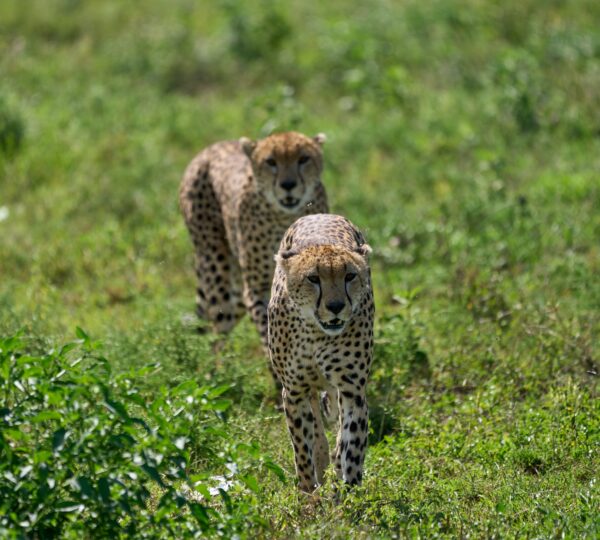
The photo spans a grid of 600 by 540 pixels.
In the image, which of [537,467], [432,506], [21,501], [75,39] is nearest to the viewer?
[21,501]

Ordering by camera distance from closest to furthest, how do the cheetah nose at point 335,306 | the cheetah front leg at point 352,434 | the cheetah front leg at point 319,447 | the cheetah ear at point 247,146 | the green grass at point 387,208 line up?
the cheetah nose at point 335,306 → the cheetah front leg at point 352,434 → the green grass at point 387,208 → the cheetah front leg at point 319,447 → the cheetah ear at point 247,146

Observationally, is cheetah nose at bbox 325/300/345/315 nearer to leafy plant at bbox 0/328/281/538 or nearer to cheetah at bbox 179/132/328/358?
leafy plant at bbox 0/328/281/538

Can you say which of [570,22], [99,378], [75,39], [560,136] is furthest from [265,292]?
[75,39]

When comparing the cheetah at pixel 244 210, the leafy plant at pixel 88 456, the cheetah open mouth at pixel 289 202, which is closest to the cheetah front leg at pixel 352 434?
the leafy plant at pixel 88 456

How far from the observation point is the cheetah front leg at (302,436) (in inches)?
216

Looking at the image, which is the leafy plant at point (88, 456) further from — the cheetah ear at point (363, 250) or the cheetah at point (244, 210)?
the cheetah at point (244, 210)

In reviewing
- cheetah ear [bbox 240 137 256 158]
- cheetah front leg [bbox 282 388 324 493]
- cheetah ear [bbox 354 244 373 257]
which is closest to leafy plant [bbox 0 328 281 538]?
cheetah front leg [bbox 282 388 324 493]

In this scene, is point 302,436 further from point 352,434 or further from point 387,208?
point 387,208

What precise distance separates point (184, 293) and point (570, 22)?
5.64m

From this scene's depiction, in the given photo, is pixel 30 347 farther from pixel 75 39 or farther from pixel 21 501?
pixel 75 39

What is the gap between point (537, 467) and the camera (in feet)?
18.3

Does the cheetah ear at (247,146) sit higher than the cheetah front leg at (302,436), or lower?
higher

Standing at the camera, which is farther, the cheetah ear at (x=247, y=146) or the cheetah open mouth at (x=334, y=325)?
the cheetah ear at (x=247, y=146)

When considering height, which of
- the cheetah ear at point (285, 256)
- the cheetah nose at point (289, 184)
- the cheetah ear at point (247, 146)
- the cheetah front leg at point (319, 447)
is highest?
the cheetah ear at point (247, 146)
